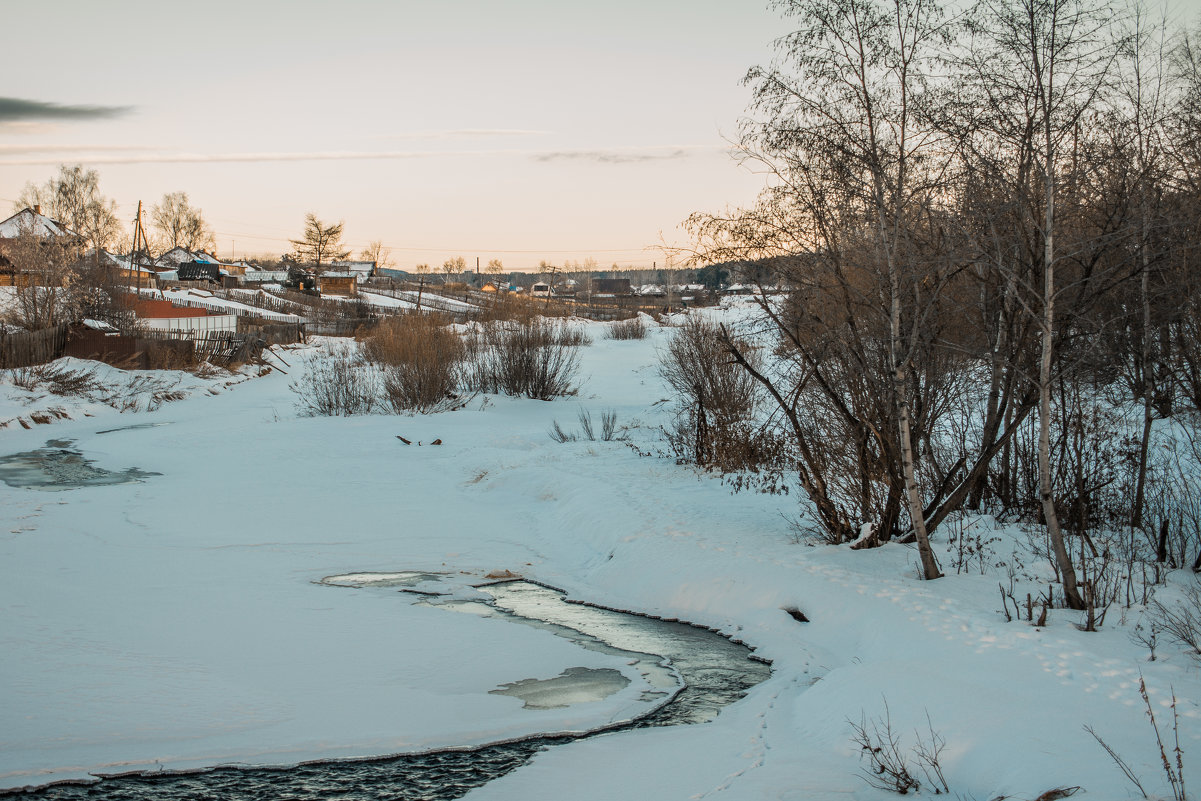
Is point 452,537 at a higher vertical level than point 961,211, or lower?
Result: lower

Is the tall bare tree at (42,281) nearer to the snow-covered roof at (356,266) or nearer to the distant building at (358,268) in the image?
the distant building at (358,268)

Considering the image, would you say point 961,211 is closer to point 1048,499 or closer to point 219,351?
point 1048,499

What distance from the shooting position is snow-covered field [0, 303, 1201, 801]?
4.66 metres

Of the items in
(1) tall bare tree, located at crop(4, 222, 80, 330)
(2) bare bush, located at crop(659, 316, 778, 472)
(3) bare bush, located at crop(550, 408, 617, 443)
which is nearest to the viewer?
(2) bare bush, located at crop(659, 316, 778, 472)

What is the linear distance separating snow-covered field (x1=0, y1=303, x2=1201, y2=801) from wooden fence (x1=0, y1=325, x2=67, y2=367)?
1691 centimetres

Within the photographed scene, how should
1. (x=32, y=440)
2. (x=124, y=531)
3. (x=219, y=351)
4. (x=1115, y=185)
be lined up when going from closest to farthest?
1. (x=1115, y=185)
2. (x=124, y=531)
3. (x=32, y=440)
4. (x=219, y=351)

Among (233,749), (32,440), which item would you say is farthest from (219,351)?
(233,749)

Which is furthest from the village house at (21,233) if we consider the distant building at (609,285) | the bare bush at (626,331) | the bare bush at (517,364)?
the distant building at (609,285)

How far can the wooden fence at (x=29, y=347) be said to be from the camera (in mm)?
26344

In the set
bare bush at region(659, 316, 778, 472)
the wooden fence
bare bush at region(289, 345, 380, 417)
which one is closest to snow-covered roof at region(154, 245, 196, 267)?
the wooden fence

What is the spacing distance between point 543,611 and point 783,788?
3.97 meters

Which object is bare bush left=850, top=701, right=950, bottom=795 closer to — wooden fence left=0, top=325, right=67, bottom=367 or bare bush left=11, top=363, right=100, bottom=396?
bare bush left=11, top=363, right=100, bottom=396

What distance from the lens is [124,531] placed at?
34.7 feet

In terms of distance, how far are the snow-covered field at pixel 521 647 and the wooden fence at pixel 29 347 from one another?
16907 millimetres
